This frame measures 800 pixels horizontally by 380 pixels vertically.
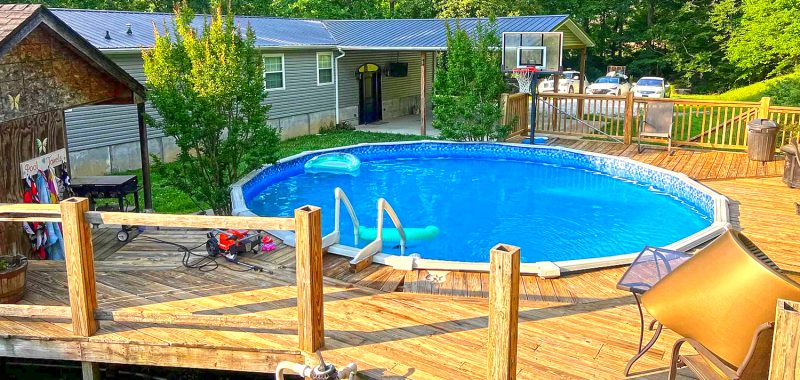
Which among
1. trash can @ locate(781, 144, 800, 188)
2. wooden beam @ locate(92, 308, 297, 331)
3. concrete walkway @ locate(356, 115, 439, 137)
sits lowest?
concrete walkway @ locate(356, 115, 439, 137)

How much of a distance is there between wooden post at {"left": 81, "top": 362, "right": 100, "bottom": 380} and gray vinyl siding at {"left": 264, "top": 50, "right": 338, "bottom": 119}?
39.8 feet

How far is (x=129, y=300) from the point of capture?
5512 mm

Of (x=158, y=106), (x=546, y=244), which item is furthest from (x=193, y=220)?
(x=546, y=244)

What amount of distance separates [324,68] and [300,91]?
1.48 metres

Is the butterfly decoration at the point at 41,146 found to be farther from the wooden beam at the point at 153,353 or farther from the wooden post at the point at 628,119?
the wooden post at the point at 628,119

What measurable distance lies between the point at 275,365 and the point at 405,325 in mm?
1074

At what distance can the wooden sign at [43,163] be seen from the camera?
21.4ft

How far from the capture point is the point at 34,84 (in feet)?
21.0

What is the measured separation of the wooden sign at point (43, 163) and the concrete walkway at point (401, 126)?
1128 centimetres

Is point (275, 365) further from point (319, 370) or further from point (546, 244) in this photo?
point (546, 244)

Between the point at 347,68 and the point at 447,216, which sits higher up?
the point at 347,68

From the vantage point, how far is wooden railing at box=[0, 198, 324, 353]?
4.21 meters

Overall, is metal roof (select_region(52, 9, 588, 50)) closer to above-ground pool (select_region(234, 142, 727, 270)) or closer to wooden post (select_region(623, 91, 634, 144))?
wooden post (select_region(623, 91, 634, 144))

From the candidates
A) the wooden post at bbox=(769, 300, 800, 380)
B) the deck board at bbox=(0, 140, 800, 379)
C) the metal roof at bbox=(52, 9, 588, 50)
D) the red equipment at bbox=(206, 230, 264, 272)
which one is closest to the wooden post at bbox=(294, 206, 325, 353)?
the deck board at bbox=(0, 140, 800, 379)
